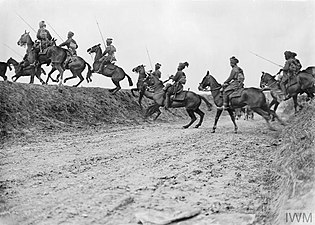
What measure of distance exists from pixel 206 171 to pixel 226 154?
1498 mm

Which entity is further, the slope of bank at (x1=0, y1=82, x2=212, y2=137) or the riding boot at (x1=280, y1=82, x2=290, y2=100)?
the riding boot at (x1=280, y1=82, x2=290, y2=100)

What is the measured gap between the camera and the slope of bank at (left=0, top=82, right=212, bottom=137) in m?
15.3

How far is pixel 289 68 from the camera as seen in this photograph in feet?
50.8

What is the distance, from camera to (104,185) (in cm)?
764

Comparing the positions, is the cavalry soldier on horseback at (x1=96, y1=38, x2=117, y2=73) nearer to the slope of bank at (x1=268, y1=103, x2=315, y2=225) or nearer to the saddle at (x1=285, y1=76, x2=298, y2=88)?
the saddle at (x1=285, y1=76, x2=298, y2=88)

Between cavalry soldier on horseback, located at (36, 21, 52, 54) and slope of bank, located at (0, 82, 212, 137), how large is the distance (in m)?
1.88

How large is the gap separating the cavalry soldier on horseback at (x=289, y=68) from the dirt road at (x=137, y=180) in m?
→ 4.08

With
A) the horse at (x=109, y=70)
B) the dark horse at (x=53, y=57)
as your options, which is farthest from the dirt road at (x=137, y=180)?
the horse at (x=109, y=70)

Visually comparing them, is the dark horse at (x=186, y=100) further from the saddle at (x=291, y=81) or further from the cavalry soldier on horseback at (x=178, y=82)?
the saddle at (x=291, y=81)

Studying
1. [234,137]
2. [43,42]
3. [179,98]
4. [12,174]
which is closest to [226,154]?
[234,137]

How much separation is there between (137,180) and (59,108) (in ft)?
33.6

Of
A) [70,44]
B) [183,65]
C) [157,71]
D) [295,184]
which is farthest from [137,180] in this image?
[70,44]

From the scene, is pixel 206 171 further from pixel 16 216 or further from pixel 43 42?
A: pixel 43 42

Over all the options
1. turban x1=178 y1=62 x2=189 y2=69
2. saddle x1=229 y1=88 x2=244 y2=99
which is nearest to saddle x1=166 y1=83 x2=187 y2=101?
turban x1=178 y1=62 x2=189 y2=69
